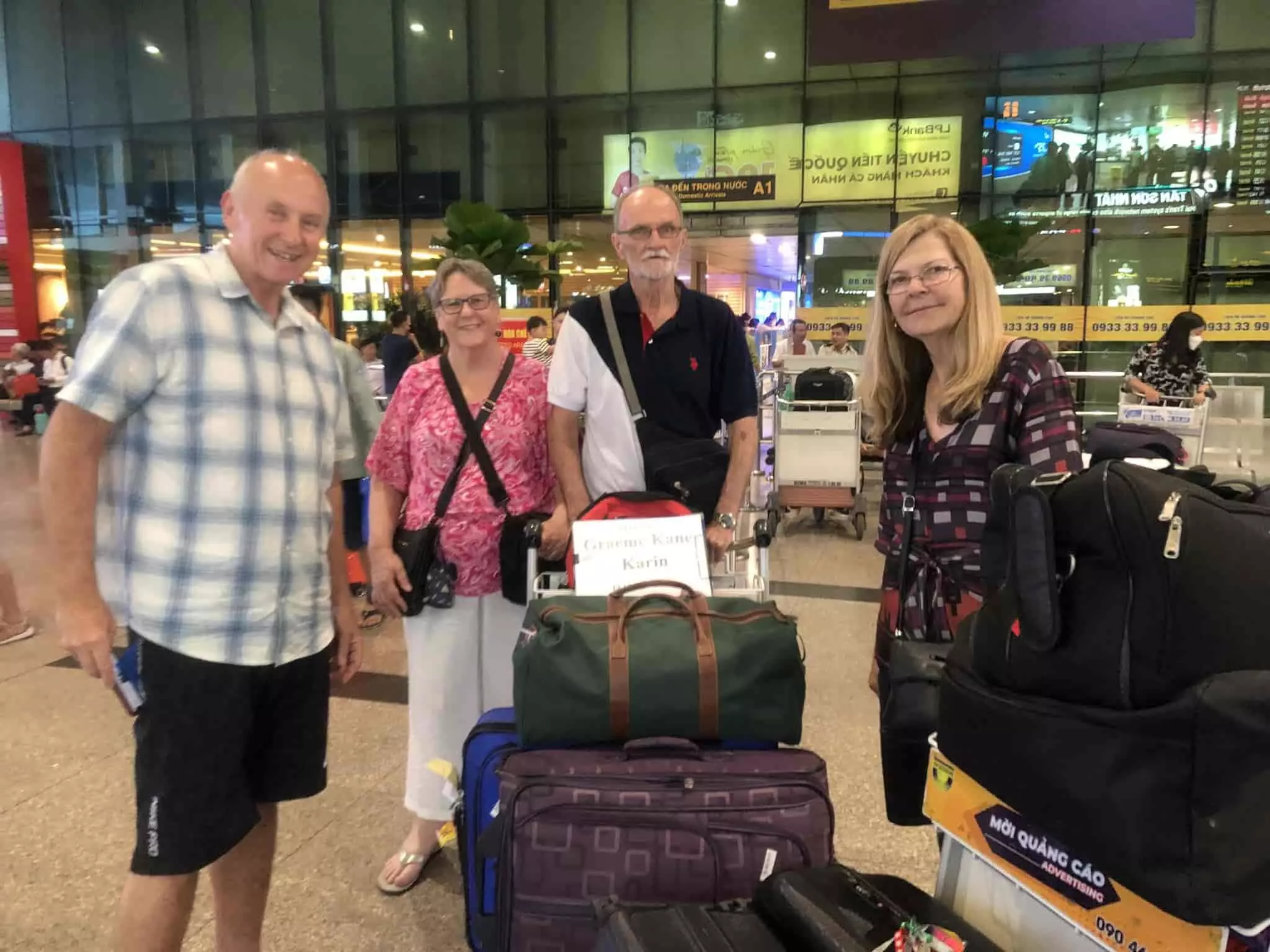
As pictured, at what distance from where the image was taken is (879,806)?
→ 2.86m

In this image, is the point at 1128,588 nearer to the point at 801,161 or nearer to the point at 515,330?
the point at 515,330

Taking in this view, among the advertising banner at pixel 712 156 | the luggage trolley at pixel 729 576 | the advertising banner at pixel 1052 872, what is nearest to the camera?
the advertising banner at pixel 1052 872

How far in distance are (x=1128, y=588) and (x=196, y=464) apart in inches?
58.7

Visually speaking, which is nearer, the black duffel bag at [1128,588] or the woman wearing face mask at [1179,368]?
the black duffel bag at [1128,588]

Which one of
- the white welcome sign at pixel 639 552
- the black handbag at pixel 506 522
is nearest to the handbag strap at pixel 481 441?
the black handbag at pixel 506 522

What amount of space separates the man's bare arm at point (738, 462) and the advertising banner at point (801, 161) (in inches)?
424

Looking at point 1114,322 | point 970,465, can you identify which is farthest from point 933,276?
point 1114,322

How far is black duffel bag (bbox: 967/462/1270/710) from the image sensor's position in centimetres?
91

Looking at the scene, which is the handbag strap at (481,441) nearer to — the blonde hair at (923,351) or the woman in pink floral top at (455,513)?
the woman in pink floral top at (455,513)

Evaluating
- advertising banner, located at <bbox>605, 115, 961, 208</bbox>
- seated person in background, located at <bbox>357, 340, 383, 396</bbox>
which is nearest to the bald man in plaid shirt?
Answer: seated person in background, located at <bbox>357, 340, 383, 396</bbox>

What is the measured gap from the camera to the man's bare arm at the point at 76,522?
153cm

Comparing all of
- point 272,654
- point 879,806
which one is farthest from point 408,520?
point 879,806

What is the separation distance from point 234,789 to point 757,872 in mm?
988

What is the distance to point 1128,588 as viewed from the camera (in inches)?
37.4
